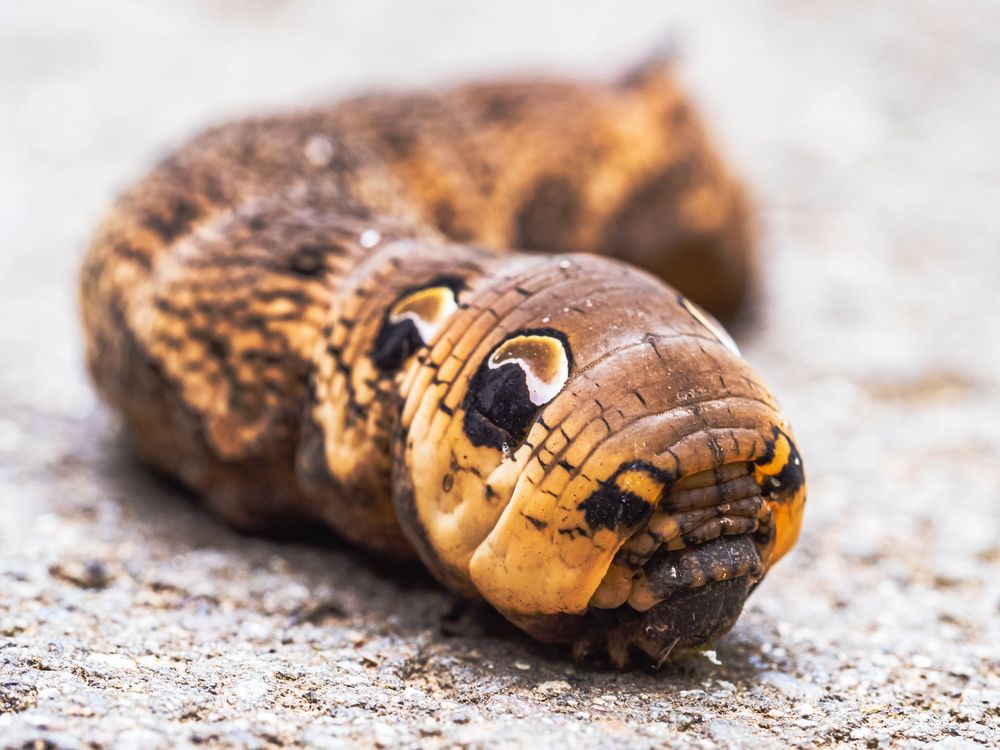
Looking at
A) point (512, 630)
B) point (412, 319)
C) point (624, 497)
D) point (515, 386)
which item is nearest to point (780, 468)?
point (624, 497)

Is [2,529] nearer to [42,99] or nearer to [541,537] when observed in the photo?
[541,537]

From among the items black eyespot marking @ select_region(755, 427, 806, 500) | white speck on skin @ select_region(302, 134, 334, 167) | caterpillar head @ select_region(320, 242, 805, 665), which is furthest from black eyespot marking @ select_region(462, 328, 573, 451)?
white speck on skin @ select_region(302, 134, 334, 167)

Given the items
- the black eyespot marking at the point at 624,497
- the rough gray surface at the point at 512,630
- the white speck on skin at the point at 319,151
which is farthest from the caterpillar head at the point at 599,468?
the white speck on skin at the point at 319,151

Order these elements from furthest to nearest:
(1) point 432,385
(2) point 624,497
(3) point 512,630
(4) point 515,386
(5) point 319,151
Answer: (5) point 319,151, (3) point 512,630, (1) point 432,385, (4) point 515,386, (2) point 624,497

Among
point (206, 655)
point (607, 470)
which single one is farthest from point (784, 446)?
point (206, 655)

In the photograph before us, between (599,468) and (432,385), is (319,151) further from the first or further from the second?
(599,468)

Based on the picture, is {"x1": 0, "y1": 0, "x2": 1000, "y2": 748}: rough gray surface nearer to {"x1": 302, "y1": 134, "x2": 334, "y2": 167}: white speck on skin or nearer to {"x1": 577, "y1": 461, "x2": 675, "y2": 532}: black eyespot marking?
{"x1": 577, "y1": 461, "x2": 675, "y2": 532}: black eyespot marking
